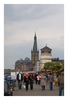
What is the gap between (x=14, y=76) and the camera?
56.0 feet

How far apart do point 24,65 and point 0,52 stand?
12103 centimetres

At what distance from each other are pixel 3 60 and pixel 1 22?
1297 millimetres

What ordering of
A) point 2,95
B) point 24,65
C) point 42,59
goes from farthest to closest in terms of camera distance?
point 24,65 → point 42,59 → point 2,95

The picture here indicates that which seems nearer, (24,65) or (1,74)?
(1,74)

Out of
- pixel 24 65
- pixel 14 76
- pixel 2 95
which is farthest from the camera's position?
pixel 24 65

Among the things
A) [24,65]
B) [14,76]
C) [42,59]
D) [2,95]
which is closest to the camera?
[2,95]

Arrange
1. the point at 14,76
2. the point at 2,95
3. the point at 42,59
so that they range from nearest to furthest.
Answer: the point at 2,95 → the point at 14,76 → the point at 42,59

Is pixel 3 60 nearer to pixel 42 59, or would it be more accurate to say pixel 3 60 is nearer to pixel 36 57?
pixel 42 59

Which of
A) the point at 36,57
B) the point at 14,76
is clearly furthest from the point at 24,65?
the point at 14,76
